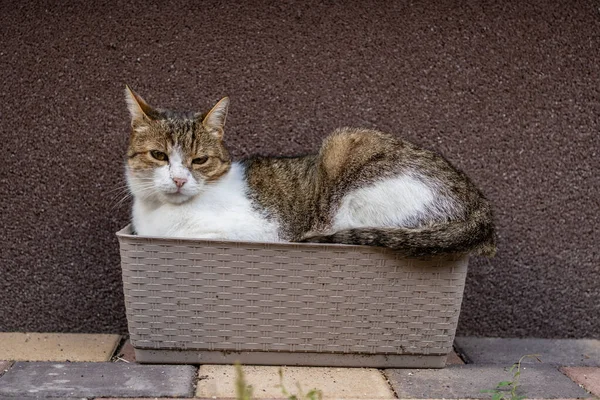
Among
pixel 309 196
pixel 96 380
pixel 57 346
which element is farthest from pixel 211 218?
pixel 57 346

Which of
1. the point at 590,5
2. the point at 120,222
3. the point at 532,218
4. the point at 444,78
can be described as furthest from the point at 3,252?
the point at 590,5

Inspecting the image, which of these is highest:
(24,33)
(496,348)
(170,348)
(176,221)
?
(24,33)

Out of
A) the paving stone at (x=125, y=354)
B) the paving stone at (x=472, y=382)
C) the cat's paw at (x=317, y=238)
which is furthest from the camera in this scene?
the paving stone at (x=125, y=354)

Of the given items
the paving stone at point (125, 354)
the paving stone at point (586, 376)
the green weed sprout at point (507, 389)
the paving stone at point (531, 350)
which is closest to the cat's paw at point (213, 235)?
the paving stone at point (125, 354)

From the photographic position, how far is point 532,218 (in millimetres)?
2660

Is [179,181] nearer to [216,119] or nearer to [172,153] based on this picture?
[172,153]

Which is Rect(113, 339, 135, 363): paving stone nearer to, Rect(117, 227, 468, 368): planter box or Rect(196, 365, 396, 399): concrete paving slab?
Rect(117, 227, 468, 368): planter box

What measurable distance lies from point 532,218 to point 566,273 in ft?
0.93

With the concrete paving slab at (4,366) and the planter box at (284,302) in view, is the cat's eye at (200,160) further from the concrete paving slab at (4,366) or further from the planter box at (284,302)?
the concrete paving slab at (4,366)

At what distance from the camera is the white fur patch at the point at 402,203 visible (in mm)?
2156

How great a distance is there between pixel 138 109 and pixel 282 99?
63cm


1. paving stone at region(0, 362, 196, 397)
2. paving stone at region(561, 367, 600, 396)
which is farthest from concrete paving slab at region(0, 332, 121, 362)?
paving stone at region(561, 367, 600, 396)

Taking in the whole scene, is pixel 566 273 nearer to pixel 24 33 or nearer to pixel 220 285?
pixel 220 285

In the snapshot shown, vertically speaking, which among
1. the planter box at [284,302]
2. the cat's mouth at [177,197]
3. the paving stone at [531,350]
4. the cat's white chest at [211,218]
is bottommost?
the paving stone at [531,350]
